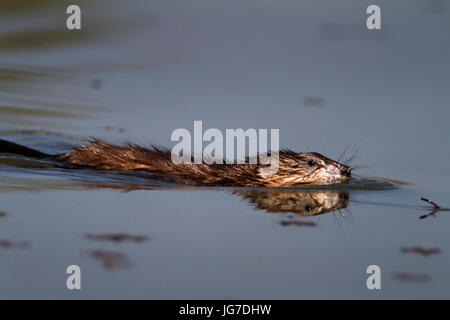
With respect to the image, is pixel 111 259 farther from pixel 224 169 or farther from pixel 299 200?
pixel 224 169

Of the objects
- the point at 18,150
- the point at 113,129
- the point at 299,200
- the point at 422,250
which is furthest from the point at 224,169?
the point at 422,250

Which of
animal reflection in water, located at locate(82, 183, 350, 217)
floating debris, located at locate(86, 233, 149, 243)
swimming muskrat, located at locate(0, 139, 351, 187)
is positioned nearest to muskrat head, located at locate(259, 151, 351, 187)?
swimming muskrat, located at locate(0, 139, 351, 187)

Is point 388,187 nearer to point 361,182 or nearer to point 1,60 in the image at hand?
point 361,182

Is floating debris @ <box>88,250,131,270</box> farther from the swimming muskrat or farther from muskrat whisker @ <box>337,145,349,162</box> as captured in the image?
muskrat whisker @ <box>337,145,349,162</box>

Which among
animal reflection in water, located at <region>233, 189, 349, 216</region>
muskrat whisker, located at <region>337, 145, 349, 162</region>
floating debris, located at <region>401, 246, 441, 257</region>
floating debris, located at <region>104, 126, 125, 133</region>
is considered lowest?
floating debris, located at <region>401, 246, 441, 257</region>

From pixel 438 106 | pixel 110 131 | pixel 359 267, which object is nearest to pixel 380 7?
pixel 438 106

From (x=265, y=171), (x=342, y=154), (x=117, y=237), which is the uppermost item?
(x=342, y=154)
